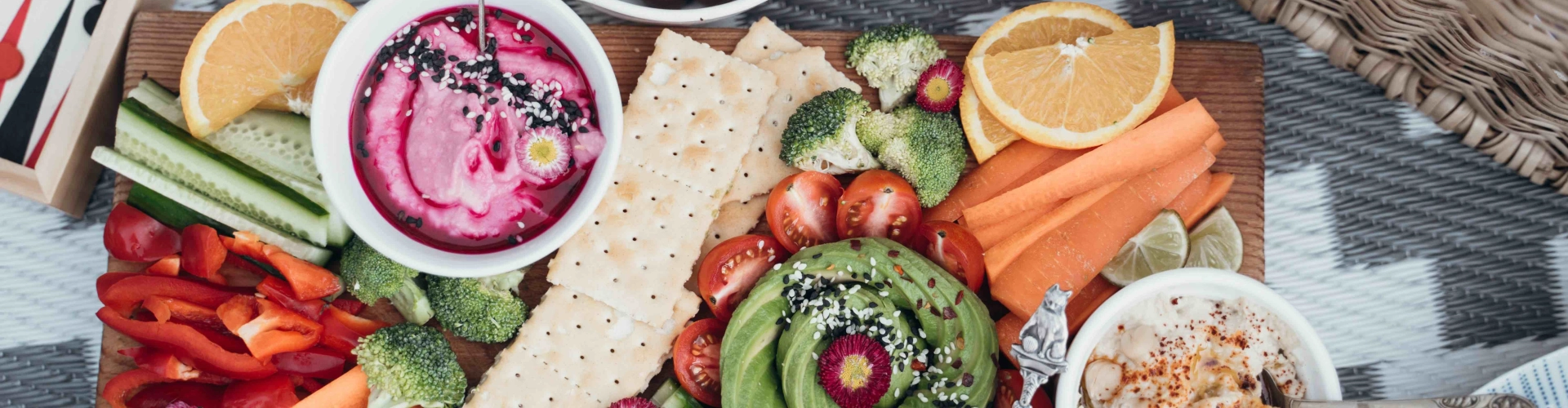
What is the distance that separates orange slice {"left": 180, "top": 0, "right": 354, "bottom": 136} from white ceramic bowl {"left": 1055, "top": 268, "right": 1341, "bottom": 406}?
201cm

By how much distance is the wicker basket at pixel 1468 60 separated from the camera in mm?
2262

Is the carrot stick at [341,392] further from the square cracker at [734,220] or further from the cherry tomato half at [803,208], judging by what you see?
the cherry tomato half at [803,208]

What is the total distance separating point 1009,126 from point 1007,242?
302 millimetres

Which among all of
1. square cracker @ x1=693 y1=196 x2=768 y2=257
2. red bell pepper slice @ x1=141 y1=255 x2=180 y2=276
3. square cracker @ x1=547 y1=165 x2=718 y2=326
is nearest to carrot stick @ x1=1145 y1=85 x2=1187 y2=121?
square cracker @ x1=693 y1=196 x2=768 y2=257

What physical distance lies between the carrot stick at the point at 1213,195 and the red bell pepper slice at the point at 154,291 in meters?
2.54

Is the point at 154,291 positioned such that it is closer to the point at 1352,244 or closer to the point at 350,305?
the point at 350,305

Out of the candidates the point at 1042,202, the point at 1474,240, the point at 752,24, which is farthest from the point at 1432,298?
the point at 752,24

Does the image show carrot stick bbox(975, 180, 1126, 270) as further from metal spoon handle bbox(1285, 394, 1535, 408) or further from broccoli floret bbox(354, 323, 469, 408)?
broccoli floret bbox(354, 323, 469, 408)

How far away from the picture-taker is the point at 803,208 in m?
2.50

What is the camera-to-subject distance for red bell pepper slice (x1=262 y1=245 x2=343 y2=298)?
2436 mm

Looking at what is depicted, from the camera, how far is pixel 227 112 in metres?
2.50

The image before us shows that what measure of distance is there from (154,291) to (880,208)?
1.86 m

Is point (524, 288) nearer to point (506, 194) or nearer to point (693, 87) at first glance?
point (506, 194)

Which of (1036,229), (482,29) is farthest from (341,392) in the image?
(1036,229)
